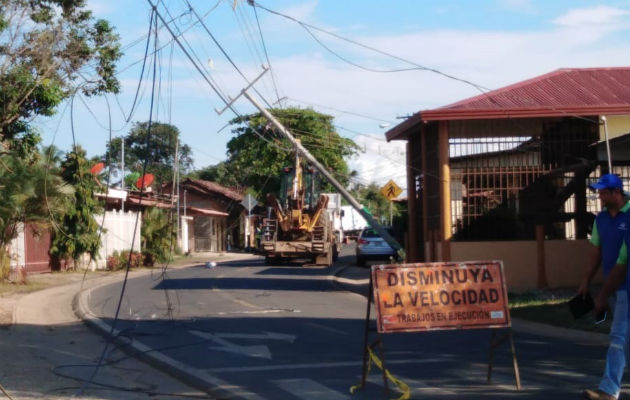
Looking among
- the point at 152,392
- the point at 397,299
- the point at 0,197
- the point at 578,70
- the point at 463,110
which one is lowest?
the point at 152,392

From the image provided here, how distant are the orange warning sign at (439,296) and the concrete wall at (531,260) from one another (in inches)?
450

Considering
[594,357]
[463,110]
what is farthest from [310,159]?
[594,357]

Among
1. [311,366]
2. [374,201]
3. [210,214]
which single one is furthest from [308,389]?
[374,201]

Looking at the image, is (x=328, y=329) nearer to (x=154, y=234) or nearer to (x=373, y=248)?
(x=373, y=248)

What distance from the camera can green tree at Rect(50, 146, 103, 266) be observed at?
2814 centimetres

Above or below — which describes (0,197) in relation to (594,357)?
above

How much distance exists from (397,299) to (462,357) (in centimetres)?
297

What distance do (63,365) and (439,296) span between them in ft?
17.1

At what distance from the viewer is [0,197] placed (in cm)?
2050

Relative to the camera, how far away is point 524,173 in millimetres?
19969

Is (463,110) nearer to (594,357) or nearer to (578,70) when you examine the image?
(578,70)

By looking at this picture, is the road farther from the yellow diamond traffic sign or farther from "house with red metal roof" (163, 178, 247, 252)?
"house with red metal roof" (163, 178, 247, 252)

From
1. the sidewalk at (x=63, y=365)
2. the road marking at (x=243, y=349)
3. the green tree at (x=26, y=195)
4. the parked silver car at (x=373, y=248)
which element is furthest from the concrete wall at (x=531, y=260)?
the parked silver car at (x=373, y=248)

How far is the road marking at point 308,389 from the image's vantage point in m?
8.24
